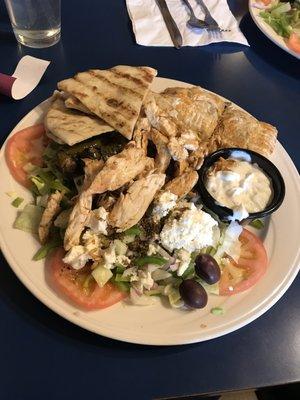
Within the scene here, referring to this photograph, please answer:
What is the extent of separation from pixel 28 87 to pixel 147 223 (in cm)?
124

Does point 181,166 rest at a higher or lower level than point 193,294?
higher

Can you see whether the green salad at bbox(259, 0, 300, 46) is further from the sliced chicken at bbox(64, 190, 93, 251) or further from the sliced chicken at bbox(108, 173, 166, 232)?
the sliced chicken at bbox(64, 190, 93, 251)

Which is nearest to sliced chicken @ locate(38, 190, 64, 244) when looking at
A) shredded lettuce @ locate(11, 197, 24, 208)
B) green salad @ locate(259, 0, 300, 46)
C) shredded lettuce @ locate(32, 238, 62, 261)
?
shredded lettuce @ locate(32, 238, 62, 261)

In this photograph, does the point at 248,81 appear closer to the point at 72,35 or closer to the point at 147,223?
the point at 72,35

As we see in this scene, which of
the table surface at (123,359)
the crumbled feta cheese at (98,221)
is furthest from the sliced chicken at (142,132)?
the table surface at (123,359)

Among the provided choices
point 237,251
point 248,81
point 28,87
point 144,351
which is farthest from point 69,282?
point 248,81

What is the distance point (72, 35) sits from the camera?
2979 mm

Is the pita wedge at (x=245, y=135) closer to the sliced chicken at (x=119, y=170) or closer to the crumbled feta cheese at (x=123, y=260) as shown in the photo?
the sliced chicken at (x=119, y=170)

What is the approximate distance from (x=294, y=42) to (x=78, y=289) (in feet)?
7.38

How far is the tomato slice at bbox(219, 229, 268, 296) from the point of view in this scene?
1709 mm

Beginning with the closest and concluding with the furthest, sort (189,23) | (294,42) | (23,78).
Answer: (23,78) → (294,42) → (189,23)

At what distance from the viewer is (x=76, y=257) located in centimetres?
163

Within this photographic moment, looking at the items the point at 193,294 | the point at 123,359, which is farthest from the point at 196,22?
the point at 123,359

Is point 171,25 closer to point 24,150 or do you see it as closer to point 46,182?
point 24,150
